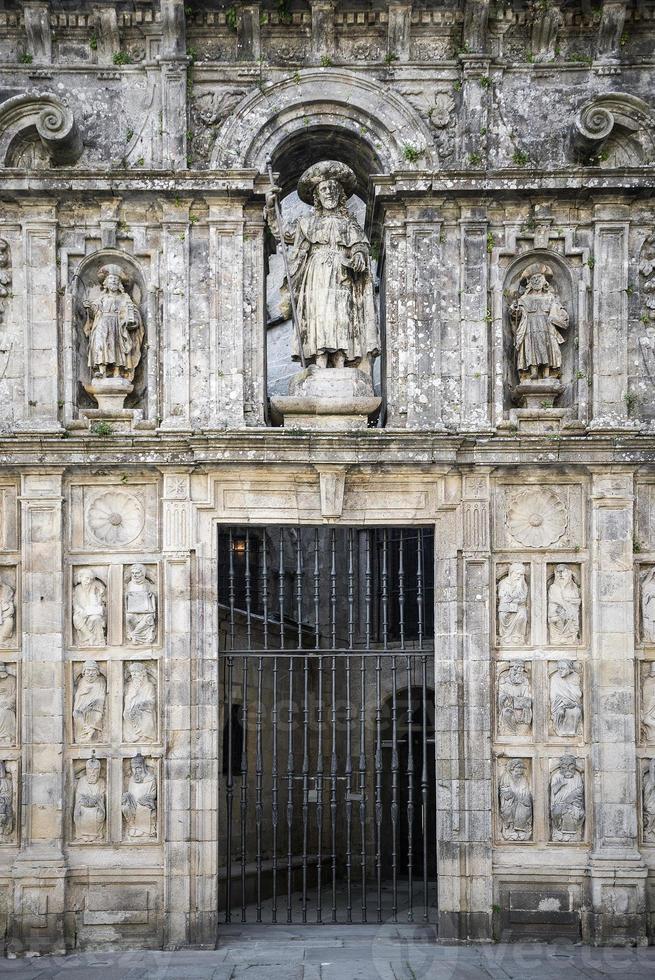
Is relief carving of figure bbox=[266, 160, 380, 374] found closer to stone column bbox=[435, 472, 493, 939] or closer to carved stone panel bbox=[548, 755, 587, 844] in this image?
stone column bbox=[435, 472, 493, 939]

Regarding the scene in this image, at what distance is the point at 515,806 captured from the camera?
1037 centimetres

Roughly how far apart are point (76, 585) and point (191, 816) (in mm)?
2352

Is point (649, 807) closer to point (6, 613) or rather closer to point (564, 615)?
Answer: point (564, 615)

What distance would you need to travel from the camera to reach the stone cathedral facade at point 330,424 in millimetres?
10297

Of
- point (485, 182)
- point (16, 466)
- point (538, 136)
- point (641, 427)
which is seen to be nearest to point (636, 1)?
point (538, 136)

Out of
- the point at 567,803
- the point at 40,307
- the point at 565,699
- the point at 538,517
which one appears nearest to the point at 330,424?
the point at 538,517

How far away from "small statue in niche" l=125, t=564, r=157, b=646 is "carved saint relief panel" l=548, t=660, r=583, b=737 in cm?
372

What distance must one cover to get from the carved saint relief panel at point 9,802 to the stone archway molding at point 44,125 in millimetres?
5606

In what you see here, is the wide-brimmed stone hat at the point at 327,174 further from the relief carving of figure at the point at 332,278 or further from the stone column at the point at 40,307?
the stone column at the point at 40,307

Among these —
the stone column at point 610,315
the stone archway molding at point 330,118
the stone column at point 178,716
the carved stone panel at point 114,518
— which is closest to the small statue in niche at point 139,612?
the stone column at point 178,716

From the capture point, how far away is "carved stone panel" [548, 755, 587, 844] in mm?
10336

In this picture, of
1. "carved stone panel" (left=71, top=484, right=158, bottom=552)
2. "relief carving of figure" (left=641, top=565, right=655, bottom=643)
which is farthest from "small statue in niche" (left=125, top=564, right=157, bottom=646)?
"relief carving of figure" (left=641, top=565, right=655, bottom=643)

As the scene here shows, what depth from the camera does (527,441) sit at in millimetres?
10422

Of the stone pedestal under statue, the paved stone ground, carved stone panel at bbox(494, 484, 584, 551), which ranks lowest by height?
the paved stone ground
